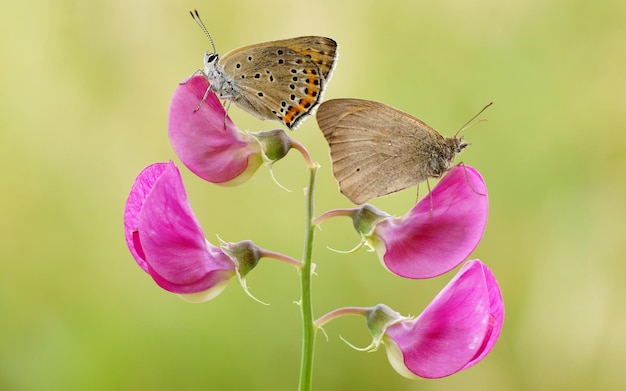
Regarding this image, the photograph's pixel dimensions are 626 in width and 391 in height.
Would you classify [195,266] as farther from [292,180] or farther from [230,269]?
[292,180]

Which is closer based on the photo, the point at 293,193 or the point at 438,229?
the point at 438,229

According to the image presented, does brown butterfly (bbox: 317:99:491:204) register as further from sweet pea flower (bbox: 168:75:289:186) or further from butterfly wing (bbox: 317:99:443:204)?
sweet pea flower (bbox: 168:75:289:186)

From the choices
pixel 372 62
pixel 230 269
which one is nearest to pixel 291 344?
pixel 372 62

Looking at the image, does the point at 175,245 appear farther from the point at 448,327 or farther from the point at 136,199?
the point at 448,327

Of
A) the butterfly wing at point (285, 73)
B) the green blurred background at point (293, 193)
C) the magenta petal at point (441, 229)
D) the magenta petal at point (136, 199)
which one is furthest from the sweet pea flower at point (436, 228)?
the green blurred background at point (293, 193)

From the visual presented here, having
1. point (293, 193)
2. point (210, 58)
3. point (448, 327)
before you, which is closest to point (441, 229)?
point (448, 327)

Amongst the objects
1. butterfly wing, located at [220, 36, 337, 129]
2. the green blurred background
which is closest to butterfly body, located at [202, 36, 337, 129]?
butterfly wing, located at [220, 36, 337, 129]

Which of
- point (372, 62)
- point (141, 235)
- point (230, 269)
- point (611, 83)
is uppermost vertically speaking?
point (141, 235)
